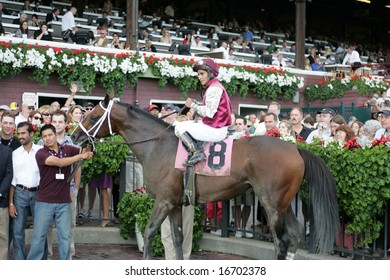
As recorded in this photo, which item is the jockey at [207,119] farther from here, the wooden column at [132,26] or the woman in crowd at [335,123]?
the wooden column at [132,26]

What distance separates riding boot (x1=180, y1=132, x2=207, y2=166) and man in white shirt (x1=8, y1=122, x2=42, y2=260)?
6.48 feet

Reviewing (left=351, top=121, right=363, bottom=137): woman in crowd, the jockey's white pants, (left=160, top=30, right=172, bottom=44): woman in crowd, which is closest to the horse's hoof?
the jockey's white pants

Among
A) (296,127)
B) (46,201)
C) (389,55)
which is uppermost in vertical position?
(389,55)

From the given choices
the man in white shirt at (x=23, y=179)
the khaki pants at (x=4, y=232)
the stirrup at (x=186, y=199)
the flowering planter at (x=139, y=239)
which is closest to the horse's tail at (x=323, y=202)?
the stirrup at (x=186, y=199)

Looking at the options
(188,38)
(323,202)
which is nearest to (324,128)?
(323,202)

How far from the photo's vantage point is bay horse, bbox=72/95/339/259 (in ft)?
22.7

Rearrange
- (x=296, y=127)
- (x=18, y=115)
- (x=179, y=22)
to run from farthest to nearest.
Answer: (x=179, y=22) < (x=18, y=115) < (x=296, y=127)

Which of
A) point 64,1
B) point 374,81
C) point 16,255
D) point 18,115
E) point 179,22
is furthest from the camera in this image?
point 179,22

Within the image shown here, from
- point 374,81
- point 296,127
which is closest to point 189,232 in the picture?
point 296,127

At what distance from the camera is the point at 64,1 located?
28.0m

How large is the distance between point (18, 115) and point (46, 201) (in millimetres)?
5408

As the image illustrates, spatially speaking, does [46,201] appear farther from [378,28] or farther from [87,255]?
[378,28]

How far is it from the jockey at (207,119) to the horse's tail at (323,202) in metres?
1.11

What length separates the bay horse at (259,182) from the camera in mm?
6934
